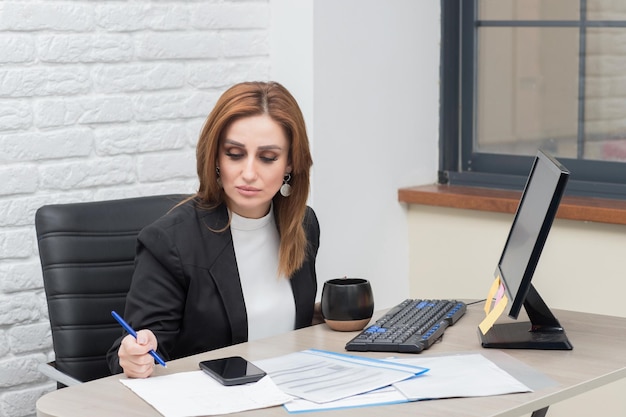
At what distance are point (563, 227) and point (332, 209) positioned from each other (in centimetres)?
67

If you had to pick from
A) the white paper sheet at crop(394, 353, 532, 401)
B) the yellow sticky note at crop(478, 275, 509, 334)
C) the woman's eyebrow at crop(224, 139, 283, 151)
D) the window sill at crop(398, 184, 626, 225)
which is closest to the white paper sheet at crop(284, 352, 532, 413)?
the white paper sheet at crop(394, 353, 532, 401)

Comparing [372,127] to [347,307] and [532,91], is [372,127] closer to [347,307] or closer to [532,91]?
[532,91]

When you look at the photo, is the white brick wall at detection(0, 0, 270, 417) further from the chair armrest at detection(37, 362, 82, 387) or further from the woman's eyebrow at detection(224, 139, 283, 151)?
the woman's eyebrow at detection(224, 139, 283, 151)

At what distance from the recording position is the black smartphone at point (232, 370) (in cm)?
A: 164

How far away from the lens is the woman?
79.3 inches

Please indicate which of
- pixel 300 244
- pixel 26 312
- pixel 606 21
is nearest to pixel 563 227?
pixel 606 21

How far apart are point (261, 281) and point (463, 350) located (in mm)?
481

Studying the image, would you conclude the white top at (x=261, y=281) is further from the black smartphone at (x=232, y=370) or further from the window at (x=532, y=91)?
the window at (x=532, y=91)

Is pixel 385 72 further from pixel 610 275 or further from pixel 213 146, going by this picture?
pixel 213 146

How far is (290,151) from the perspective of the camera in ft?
7.04

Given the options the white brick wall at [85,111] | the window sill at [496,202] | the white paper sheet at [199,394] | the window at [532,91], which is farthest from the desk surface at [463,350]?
the window at [532,91]

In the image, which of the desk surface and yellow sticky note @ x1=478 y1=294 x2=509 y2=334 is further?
yellow sticky note @ x1=478 y1=294 x2=509 y2=334

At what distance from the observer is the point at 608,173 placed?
9.82 ft

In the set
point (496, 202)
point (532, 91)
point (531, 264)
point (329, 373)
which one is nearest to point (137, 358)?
point (329, 373)
